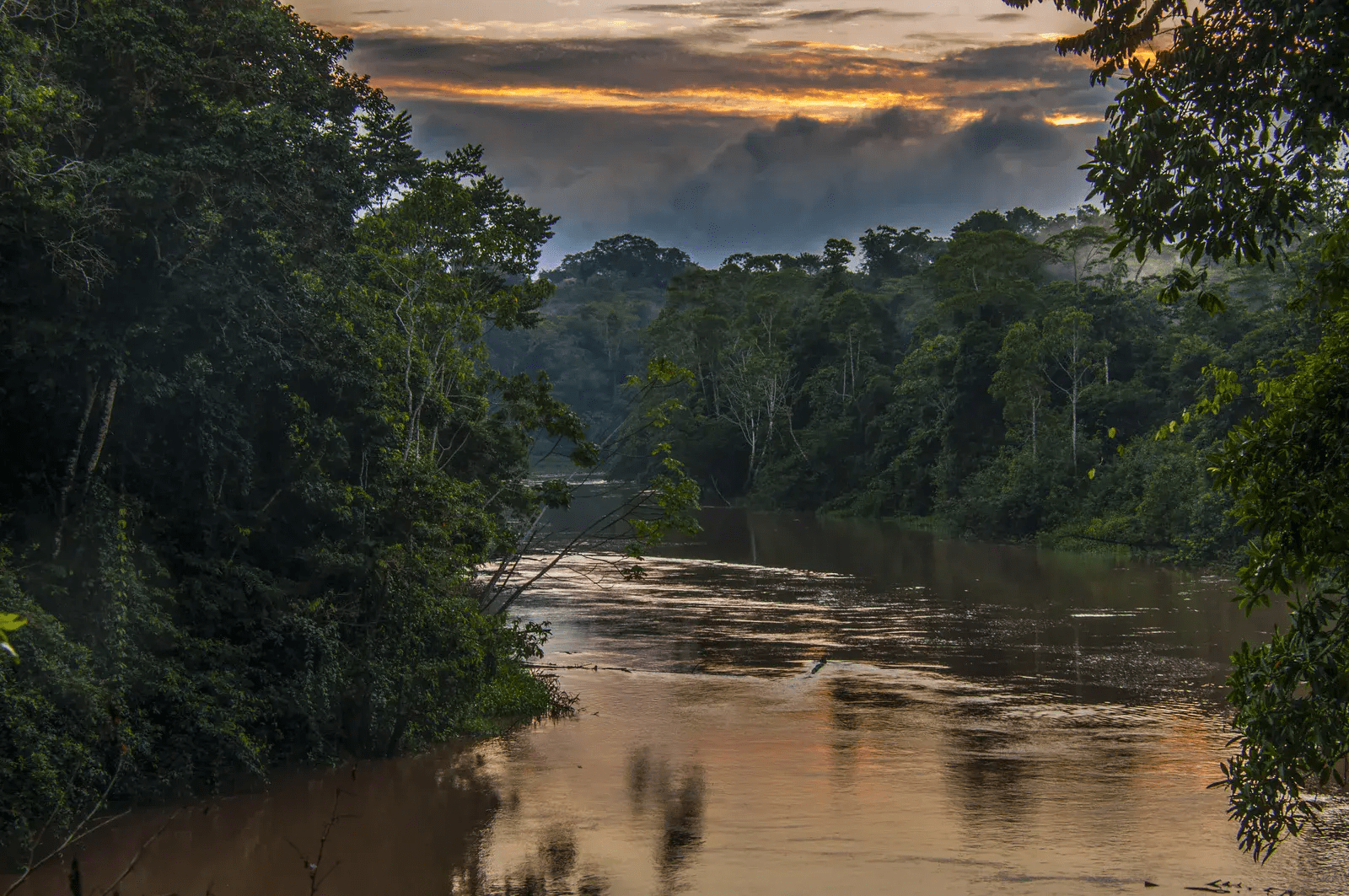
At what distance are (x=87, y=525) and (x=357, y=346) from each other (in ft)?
11.3

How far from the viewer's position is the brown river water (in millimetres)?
10320

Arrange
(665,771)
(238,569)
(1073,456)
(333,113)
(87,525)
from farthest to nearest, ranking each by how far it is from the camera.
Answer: (1073,456)
(333,113)
(665,771)
(238,569)
(87,525)

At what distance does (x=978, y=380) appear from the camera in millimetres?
42312

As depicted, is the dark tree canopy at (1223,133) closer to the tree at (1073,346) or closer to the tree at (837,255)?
the tree at (1073,346)

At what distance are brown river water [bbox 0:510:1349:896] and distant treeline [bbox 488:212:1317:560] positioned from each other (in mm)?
7706

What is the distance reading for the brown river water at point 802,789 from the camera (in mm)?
10320

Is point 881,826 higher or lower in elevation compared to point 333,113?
lower

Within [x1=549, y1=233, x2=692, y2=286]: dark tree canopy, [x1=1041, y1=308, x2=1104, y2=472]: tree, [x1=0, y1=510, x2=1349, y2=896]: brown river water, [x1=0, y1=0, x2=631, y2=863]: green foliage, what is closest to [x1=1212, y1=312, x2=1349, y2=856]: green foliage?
[x1=0, y1=510, x2=1349, y2=896]: brown river water

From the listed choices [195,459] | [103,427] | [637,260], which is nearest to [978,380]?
[195,459]

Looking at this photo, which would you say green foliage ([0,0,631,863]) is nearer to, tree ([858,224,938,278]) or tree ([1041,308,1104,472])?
tree ([1041,308,1104,472])

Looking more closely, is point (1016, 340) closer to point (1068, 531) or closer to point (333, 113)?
point (1068, 531)

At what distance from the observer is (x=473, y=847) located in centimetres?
1117

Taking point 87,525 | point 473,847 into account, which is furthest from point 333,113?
point 473,847

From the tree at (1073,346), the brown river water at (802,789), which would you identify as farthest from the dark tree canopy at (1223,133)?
the tree at (1073,346)
